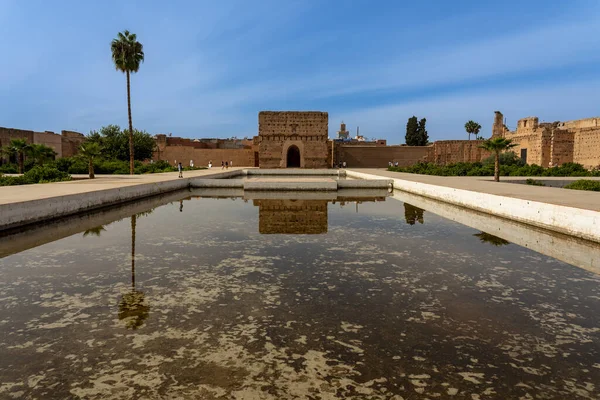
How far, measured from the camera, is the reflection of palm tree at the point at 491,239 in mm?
6598

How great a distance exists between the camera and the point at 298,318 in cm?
346

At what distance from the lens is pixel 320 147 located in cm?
3962

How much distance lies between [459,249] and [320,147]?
33.9 meters

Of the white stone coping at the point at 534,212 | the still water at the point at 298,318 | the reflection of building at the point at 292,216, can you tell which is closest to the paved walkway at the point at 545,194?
the white stone coping at the point at 534,212

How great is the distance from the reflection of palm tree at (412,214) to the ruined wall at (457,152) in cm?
3293

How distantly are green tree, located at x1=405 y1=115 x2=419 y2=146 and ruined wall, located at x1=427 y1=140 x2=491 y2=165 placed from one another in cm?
1007

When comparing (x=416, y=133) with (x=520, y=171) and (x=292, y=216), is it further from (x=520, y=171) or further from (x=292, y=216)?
(x=292, y=216)

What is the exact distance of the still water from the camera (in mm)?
2471

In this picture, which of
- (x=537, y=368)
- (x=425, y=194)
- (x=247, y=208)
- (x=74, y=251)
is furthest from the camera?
(x=425, y=194)

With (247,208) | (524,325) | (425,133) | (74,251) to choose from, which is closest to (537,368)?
(524,325)

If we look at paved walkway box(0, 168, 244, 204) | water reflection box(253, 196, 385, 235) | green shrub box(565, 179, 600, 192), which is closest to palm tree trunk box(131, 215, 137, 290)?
paved walkway box(0, 168, 244, 204)

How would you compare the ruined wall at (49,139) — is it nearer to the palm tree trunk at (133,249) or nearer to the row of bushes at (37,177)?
the row of bushes at (37,177)

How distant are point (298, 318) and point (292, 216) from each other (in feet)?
20.0

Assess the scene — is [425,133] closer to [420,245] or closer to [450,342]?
[420,245]
